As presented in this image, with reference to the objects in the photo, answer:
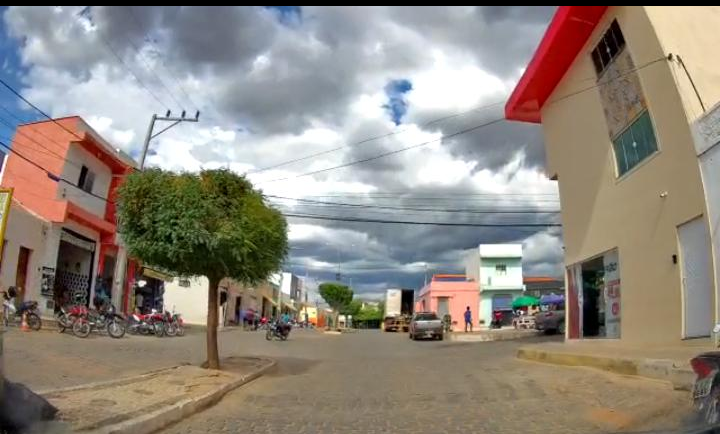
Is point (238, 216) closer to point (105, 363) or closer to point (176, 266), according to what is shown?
point (176, 266)

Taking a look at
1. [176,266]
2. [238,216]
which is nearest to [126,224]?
[176,266]

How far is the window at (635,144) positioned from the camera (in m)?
15.0

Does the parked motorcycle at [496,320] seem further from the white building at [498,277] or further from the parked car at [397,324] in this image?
the parked car at [397,324]

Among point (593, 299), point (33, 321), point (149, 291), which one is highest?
point (149, 291)

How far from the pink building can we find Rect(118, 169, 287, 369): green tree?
43088 mm

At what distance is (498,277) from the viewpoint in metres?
54.0

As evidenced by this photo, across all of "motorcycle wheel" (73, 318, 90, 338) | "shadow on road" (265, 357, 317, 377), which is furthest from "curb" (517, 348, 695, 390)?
"motorcycle wheel" (73, 318, 90, 338)

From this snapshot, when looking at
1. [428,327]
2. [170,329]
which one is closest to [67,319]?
[170,329]

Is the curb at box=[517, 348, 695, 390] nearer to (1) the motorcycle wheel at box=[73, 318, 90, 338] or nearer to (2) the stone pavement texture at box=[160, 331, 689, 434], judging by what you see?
(2) the stone pavement texture at box=[160, 331, 689, 434]

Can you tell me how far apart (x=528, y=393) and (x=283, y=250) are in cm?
622

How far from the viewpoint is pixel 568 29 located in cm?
1803

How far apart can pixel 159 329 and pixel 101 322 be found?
3915 millimetres

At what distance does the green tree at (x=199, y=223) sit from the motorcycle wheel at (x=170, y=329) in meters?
13.5

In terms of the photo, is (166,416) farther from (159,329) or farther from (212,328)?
(159,329)
